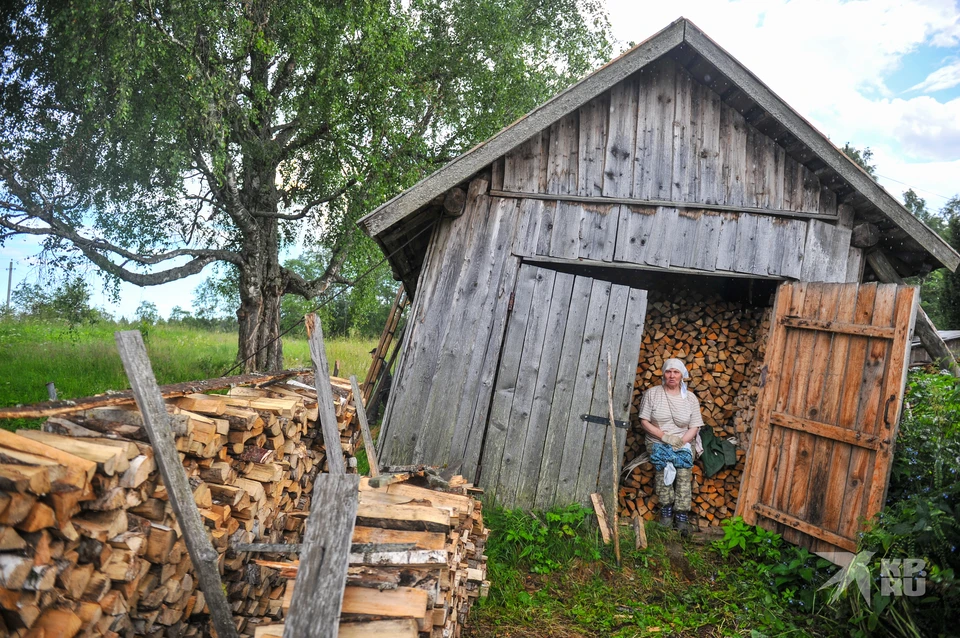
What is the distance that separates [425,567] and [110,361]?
9.65m

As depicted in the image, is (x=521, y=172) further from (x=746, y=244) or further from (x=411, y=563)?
(x=411, y=563)

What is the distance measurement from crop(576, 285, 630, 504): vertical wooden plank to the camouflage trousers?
1.90ft

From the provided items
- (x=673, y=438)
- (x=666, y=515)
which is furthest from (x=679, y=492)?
(x=673, y=438)

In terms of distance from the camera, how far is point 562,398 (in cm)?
555

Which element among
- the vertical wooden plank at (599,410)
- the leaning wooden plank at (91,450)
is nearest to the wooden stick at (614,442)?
the vertical wooden plank at (599,410)

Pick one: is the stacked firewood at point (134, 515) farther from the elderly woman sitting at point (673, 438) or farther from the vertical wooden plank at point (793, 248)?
the vertical wooden plank at point (793, 248)

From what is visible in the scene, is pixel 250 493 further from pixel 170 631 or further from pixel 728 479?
pixel 728 479

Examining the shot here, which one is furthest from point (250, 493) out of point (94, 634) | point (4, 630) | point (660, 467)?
point (660, 467)

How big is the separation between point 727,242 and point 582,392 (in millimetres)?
1969

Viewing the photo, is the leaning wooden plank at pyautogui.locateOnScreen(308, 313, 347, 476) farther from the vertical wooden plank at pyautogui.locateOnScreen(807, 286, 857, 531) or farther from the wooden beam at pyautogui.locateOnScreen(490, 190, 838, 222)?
the vertical wooden plank at pyautogui.locateOnScreen(807, 286, 857, 531)

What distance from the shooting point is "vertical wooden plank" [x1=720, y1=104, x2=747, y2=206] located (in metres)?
5.71

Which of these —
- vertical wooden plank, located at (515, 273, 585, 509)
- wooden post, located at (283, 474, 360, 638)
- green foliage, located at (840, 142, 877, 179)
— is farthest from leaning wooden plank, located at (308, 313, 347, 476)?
green foliage, located at (840, 142, 877, 179)

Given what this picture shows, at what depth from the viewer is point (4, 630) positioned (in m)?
2.16

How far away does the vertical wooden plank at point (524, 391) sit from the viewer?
550 cm
